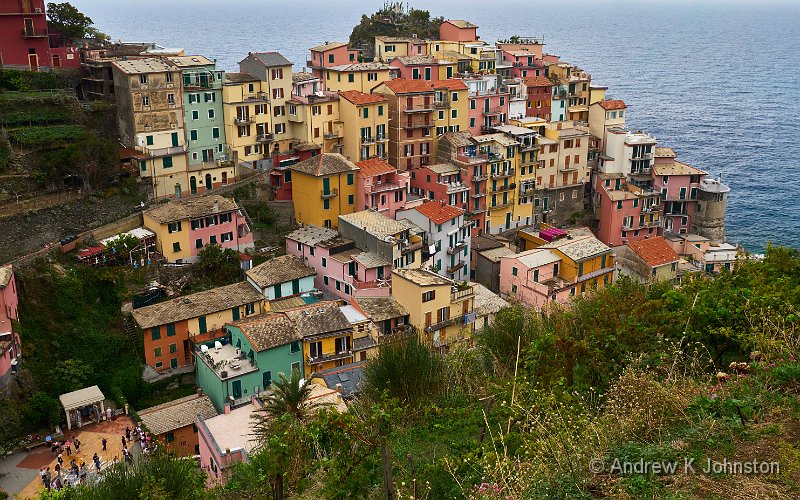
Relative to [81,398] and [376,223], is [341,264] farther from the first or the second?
[81,398]

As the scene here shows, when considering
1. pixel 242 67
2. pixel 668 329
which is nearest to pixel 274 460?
pixel 668 329

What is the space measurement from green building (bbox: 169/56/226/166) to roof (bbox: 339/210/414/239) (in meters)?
10.7

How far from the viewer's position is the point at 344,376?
32.5 meters

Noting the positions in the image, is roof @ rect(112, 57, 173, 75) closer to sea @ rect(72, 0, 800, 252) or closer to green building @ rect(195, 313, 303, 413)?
green building @ rect(195, 313, 303, 413)

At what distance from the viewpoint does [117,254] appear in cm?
A: 3934

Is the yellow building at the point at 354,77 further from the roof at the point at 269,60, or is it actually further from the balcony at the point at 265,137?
the balcony at the point at 265,137

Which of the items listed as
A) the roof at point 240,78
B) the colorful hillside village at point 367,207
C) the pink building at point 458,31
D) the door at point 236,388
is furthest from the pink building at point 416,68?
the door at point 236,388

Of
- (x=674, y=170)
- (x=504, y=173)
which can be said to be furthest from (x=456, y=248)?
(x=674, y=170)

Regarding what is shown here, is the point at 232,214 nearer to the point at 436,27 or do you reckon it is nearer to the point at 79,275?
the point at 79,275

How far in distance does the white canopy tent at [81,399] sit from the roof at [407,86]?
98.8 feet

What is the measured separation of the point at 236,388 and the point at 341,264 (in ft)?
34.6

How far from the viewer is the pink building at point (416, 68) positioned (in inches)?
2336

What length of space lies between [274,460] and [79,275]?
26.7 m

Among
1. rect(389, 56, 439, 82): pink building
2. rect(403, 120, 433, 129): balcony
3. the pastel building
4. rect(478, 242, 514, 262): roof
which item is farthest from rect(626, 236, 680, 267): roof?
the pastel building
